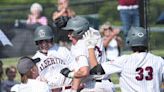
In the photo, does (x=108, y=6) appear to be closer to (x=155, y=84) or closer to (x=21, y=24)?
(x=21, y=24)

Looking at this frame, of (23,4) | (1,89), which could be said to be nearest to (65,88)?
(1,89)

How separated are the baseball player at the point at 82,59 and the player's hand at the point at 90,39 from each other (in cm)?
4

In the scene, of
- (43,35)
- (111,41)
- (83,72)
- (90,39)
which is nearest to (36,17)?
(111,41)

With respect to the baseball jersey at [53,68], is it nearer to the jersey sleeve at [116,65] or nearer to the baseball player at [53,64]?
the baseball player at [53,64]

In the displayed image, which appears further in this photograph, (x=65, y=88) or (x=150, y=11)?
(x=150, y=11)

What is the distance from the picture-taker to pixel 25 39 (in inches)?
638

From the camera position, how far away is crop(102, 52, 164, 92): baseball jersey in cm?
967

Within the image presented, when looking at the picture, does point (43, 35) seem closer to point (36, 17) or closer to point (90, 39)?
point (90, 39)

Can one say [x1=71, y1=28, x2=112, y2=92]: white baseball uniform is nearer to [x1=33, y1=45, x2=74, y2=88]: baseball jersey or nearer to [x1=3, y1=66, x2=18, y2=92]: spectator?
[x1=33, y1=45, x2=74, y2=88]: baseball jersey

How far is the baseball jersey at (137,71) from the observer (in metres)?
9.67

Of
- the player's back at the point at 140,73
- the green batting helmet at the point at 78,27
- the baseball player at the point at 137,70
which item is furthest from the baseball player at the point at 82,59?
the player's back at the point at 140,73

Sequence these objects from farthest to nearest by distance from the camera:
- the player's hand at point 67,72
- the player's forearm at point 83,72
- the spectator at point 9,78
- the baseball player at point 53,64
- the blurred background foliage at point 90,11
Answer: the blurred background foliage at point 90,11
the spectator at point 9,78
the baseball player at point 53,64
the player's hand at point 67,72
the player's forearm at point 83,72

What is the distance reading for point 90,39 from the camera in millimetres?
10062

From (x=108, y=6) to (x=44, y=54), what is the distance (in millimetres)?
5112
